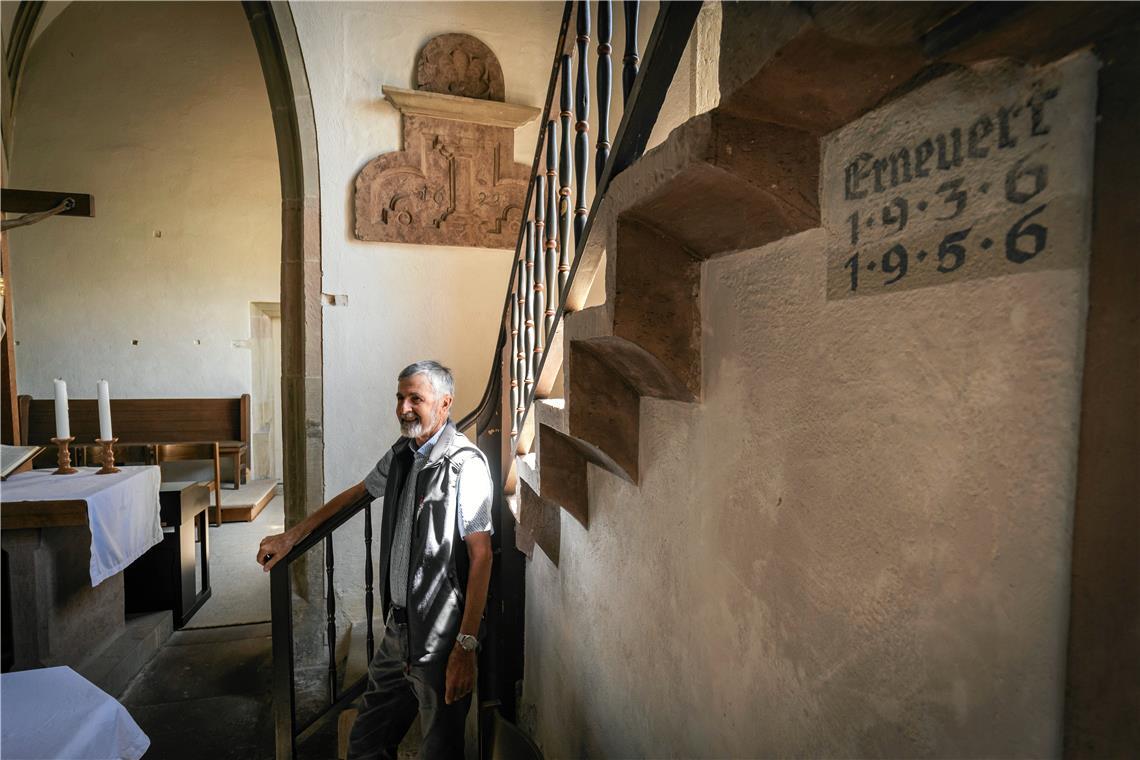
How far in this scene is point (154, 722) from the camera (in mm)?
2750

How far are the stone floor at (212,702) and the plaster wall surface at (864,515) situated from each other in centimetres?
207

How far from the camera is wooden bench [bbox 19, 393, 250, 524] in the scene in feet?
20.6

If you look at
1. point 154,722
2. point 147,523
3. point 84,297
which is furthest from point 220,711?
point 84,297

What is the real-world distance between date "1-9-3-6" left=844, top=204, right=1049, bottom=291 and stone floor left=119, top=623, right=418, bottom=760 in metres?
2.70

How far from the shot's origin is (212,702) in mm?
2939

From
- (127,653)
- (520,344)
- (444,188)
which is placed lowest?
(127,653)

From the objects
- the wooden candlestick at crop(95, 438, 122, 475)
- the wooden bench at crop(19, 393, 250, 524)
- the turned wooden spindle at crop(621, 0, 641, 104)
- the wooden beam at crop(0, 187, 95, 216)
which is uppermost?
the wooden beam at crop(0, 187, 95, 216)

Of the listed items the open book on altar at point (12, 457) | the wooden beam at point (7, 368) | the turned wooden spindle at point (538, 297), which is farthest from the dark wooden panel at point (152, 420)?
the turned wooden spindle at point (538, 297)

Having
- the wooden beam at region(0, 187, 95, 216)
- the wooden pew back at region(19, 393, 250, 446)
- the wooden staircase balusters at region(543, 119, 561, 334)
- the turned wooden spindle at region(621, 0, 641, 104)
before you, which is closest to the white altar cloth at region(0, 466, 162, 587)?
the wooden beam at region(0, 187, 95, 216)

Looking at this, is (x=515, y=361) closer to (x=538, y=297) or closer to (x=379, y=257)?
(x=538, y=297)

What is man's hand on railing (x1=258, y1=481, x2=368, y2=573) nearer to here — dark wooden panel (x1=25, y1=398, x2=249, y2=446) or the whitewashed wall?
the whitewashed wall

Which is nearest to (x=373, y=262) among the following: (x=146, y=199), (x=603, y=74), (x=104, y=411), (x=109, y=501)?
(x=104, y=411)

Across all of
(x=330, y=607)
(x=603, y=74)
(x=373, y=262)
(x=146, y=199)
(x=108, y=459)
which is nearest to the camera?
(x=603, y=74)

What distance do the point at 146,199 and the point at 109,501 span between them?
556 cm
